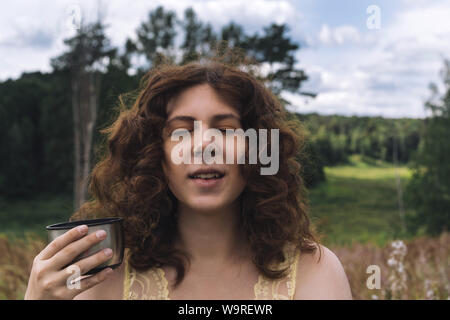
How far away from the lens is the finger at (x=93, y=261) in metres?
1.28

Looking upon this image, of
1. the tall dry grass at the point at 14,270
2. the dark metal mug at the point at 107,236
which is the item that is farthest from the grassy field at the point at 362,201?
the dark metal mug at the point at 107,236

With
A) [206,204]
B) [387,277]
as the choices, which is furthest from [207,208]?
[387,277]

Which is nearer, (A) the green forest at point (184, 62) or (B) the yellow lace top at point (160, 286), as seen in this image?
(B) the yellow lace top at point (160, 286)

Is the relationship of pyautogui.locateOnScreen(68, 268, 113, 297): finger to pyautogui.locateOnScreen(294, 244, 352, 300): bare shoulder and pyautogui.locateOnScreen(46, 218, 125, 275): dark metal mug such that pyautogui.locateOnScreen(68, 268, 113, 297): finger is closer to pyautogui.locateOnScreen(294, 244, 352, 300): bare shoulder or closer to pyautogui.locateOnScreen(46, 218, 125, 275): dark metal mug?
pyautogui.locateOnScreen(46, 218, 125, 275): dark metal mug

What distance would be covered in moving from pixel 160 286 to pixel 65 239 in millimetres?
432

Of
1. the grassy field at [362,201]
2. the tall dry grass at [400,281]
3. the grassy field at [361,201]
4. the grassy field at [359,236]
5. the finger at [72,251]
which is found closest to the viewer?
the finger at [72,251]

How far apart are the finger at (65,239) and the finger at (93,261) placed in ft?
0.23

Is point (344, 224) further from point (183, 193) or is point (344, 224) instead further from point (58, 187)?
point (183, 193)

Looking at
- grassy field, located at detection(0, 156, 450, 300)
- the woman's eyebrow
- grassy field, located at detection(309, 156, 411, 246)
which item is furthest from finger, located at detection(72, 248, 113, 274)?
grassy field, located at detection(309, 156, 411, 246)

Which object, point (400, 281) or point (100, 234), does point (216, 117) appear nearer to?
point (100, 234)

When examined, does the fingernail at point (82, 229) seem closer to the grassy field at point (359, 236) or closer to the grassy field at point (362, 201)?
the grassy field at point (359, 236)

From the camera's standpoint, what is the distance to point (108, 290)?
1.54 m

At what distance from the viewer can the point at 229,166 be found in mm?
1464

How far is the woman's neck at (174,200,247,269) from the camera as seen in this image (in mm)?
1590
